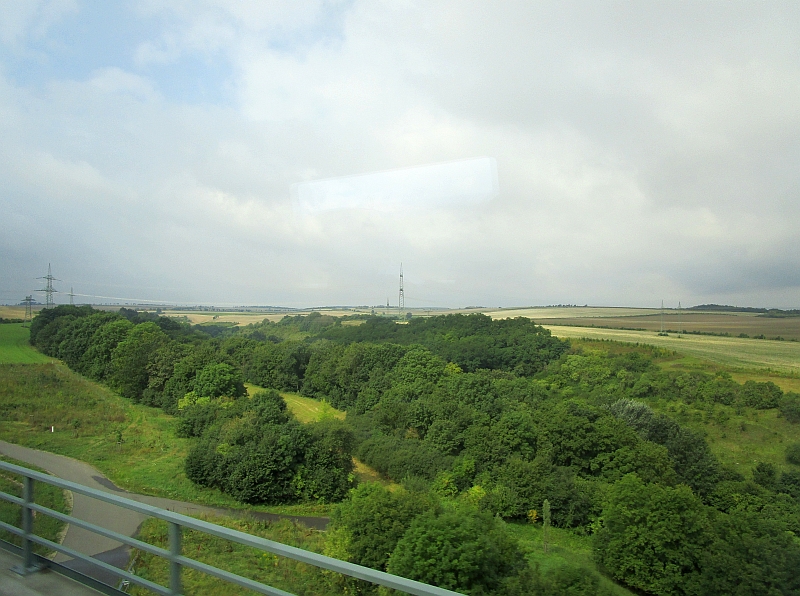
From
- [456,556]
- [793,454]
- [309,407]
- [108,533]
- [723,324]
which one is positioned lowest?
[309,407]

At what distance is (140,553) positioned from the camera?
3029mm

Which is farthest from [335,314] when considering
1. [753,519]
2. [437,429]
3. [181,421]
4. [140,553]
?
[140,553]

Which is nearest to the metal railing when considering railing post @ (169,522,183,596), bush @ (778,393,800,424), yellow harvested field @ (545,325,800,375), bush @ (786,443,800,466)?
railing post @ (169,522,183,596)

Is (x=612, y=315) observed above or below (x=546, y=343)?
above

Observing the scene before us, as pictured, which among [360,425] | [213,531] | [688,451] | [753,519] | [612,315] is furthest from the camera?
[612,315]

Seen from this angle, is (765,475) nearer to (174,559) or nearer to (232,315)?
(174,559)

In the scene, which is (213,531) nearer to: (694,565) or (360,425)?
(694,565)

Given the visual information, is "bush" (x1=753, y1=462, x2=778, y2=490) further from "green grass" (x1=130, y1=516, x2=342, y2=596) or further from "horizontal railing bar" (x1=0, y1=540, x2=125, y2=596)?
"horizontal railing bar" (x1=0, y1=540, x2=125, y2=596)

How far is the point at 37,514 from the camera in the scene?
132 inches

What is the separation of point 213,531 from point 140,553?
1.01m

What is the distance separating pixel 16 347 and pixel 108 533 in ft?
55.7

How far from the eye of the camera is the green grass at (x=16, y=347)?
47.4ft

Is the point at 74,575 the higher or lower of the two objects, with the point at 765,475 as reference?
higher

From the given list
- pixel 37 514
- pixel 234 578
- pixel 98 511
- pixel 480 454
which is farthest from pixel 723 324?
pixel 37 514
